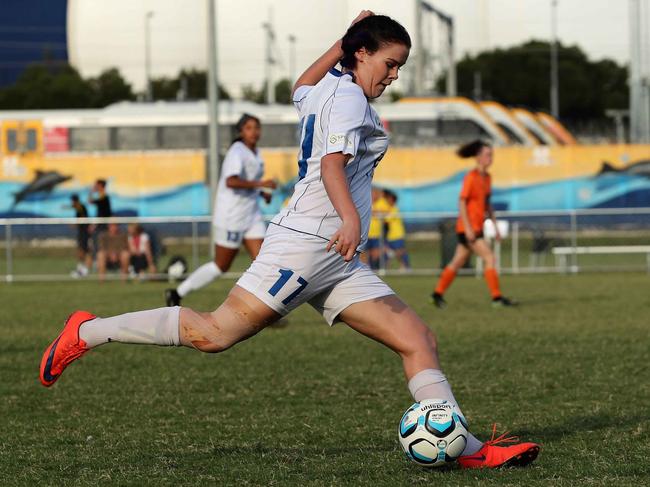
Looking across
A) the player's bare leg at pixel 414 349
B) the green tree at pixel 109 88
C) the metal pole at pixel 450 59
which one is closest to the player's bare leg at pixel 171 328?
the player's bare leg at pixel 414 349

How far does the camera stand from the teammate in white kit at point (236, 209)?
12.3 metres

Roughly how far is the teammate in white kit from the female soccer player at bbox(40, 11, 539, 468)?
672 centimetres

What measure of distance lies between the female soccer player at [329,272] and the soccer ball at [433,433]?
7cm

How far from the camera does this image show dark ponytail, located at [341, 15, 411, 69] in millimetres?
5156

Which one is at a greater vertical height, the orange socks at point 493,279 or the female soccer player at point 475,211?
the female soccer player at point 475,211

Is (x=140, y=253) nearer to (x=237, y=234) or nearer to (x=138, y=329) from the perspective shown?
(x=237, y=234)

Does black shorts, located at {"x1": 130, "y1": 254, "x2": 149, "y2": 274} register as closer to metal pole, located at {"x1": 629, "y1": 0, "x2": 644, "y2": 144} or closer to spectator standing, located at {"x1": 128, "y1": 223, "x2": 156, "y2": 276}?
spectator standing, located at {"x1": 128, "y1": 223, "x2": 156, "y2": 276}

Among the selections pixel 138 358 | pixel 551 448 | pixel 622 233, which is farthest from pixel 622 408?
pixel 622 233

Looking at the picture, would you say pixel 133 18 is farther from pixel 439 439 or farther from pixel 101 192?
pixel 439 439

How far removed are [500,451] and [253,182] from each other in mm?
7187

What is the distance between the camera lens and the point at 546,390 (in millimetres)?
7910

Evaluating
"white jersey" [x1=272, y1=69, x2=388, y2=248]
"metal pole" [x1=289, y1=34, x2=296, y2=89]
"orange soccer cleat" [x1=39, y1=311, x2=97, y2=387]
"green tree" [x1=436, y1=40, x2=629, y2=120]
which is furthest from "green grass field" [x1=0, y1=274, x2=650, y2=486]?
"green tree" [x1=436, y1=40, x2=629, y2=120]

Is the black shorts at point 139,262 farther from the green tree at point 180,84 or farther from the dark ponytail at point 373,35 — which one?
the green tree at point 180,84

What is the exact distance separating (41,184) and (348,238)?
112 ft
